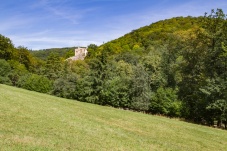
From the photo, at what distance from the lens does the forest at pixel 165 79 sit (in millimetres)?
32656

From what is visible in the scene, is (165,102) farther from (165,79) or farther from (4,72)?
(4,72)

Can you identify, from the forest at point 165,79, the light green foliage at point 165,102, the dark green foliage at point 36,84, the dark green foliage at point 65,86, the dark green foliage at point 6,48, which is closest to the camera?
the forest at point 165,79

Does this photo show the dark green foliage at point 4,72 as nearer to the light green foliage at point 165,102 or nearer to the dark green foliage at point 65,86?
the dark green foliage at point 65,86

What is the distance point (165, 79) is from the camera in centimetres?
5003

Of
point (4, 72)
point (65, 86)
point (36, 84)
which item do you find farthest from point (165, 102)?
point (4, 72)

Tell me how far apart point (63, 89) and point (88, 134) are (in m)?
49.0

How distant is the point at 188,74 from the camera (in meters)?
39.6

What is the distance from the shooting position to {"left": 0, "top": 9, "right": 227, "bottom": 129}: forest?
32.7m

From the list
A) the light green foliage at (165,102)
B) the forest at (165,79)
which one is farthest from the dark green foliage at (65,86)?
the light green foliage at (165,102)

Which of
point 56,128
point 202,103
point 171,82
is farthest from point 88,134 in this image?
point 171,82

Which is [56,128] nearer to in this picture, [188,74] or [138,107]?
[188,74]

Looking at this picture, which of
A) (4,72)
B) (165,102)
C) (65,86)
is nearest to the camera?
(165,102)

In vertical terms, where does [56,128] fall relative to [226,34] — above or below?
below

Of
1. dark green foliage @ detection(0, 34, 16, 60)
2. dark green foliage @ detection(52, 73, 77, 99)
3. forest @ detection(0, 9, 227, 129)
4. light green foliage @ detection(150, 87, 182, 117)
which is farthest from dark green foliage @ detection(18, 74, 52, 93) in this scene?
light green foliage @ detection(150, 87, 182, 117)
